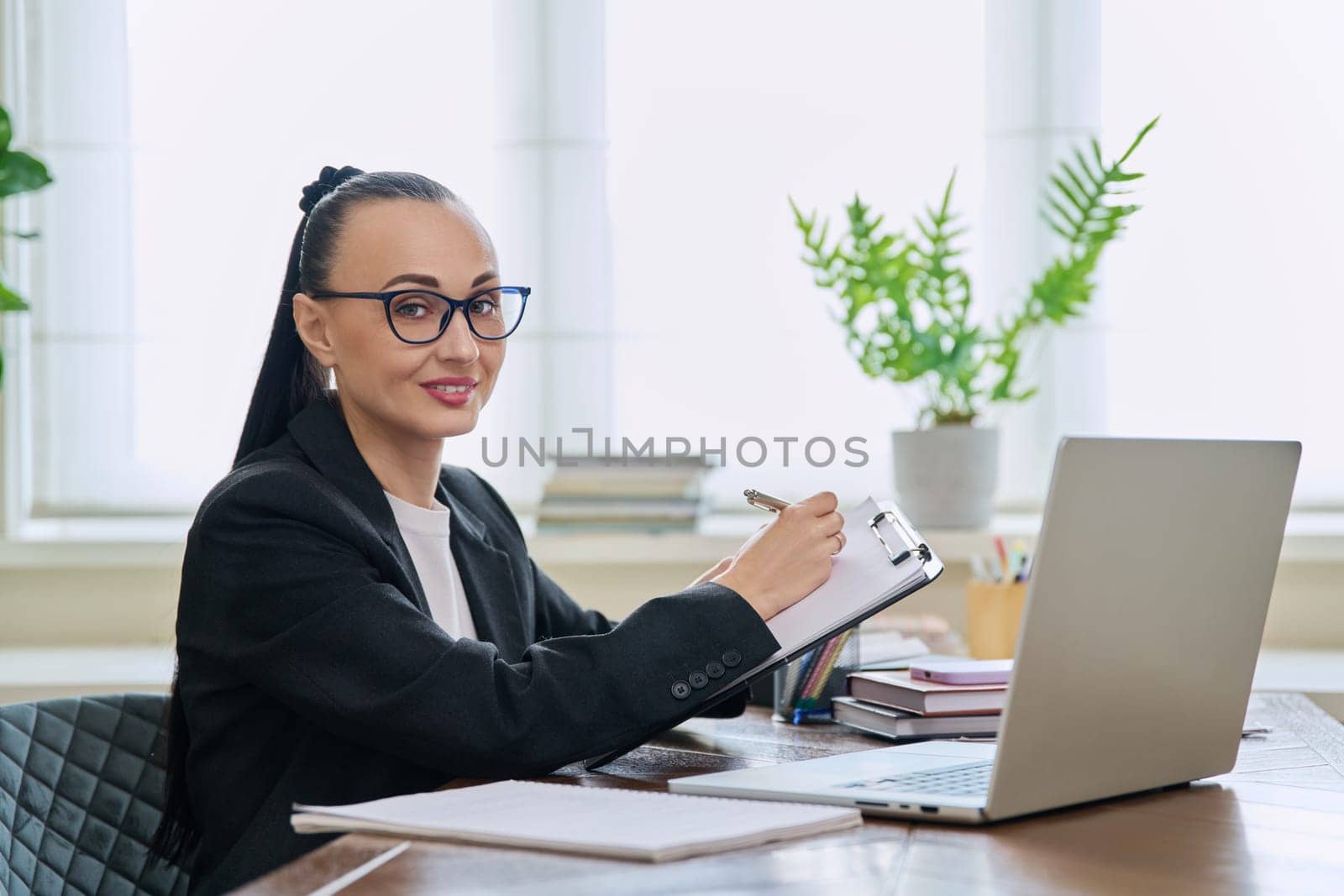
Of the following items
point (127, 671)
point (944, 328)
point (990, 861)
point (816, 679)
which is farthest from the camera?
point (944, 328)

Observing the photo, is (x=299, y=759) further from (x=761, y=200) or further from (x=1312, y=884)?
(x=761, y=200)

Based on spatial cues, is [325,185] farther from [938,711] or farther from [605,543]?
[605,543]

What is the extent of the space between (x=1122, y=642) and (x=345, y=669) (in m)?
0.60

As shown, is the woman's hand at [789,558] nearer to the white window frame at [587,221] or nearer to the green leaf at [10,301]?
the white window frame at [587,221]

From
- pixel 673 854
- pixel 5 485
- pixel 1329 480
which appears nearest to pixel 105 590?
pixel 5 485

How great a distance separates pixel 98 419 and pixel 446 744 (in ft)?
6.11

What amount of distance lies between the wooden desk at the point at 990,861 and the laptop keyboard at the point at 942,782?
47mm

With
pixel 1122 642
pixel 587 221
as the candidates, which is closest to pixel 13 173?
pixel 587 221

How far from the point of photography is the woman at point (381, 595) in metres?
1.10

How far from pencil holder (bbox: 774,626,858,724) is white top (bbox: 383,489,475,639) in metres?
0.33

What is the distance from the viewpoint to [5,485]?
2.58 m

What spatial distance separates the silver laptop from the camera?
2.77 feet

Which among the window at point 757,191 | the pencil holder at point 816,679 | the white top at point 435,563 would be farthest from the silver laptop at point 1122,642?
the window at point 757,191

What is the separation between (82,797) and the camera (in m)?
1.32
